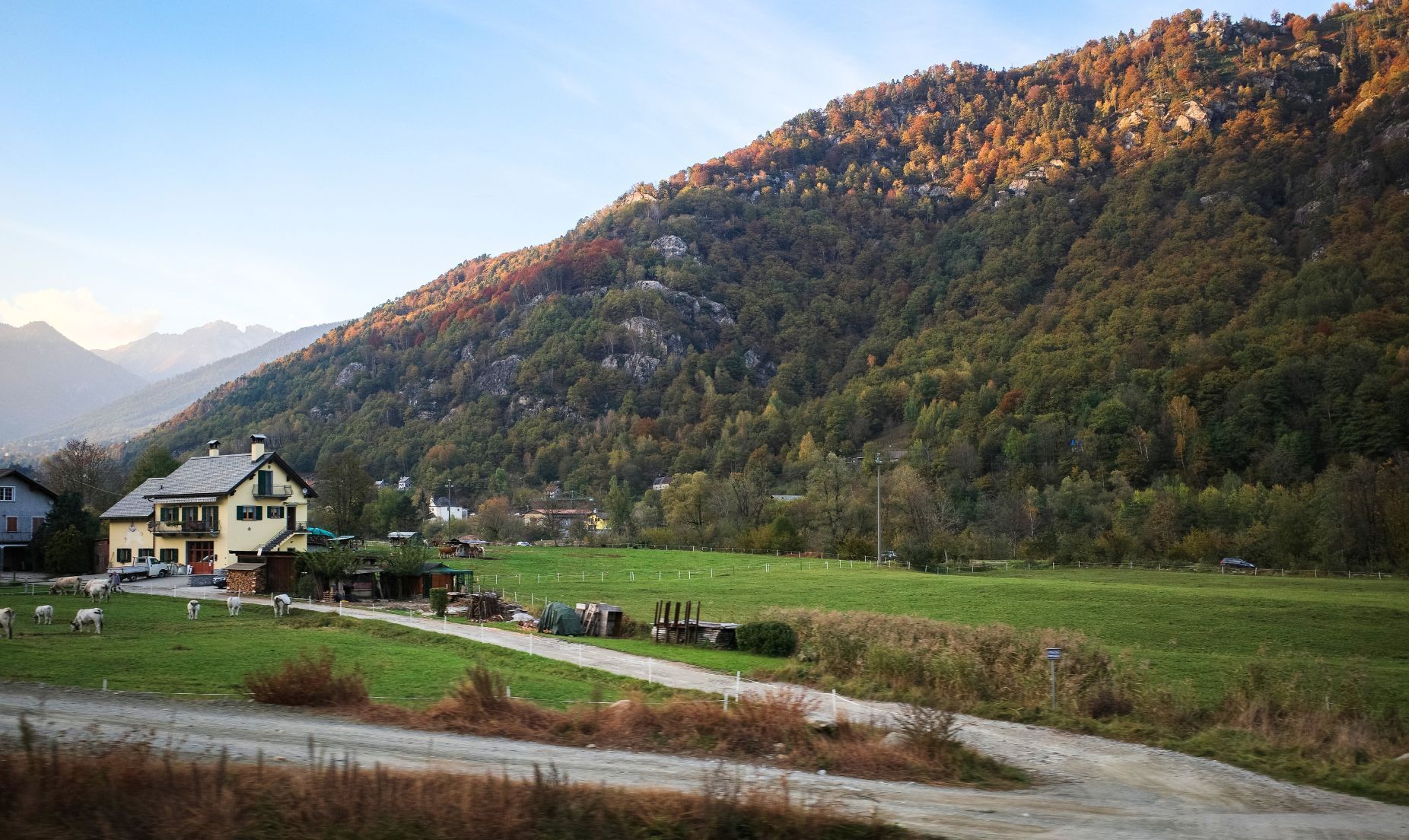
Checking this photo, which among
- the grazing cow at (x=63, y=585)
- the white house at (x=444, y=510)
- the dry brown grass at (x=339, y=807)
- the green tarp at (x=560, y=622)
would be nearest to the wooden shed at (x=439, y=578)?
the grazing cow at (x=63, y=585)

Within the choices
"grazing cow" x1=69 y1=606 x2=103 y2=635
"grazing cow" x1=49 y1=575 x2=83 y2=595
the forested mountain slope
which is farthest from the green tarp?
the forested mountain slope

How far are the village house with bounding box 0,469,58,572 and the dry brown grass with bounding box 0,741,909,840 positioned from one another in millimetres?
63261

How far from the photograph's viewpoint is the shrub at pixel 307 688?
1698 cm

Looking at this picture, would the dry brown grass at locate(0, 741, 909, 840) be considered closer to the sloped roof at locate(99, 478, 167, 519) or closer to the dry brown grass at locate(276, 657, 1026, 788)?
the dry brown grass at locate(276, 657, 1026, 788)

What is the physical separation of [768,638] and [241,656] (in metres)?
16.5

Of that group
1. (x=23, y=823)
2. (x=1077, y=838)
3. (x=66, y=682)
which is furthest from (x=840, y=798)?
(x=66, y=682)

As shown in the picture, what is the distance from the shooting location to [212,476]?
196ft

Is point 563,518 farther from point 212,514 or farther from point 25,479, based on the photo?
point 25,479

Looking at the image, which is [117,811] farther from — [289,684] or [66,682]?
[66,682]

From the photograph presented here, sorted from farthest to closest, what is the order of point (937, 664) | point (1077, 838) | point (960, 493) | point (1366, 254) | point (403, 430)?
point (403, 430), point (1366, 254), point (960, 493), point (937, 664), point (1077, 838)

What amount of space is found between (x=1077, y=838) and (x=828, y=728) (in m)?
5.62

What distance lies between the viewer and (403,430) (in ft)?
630

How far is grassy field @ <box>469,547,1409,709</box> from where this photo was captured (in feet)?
99.0

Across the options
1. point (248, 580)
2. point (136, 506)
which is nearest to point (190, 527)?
point (136, 506)
